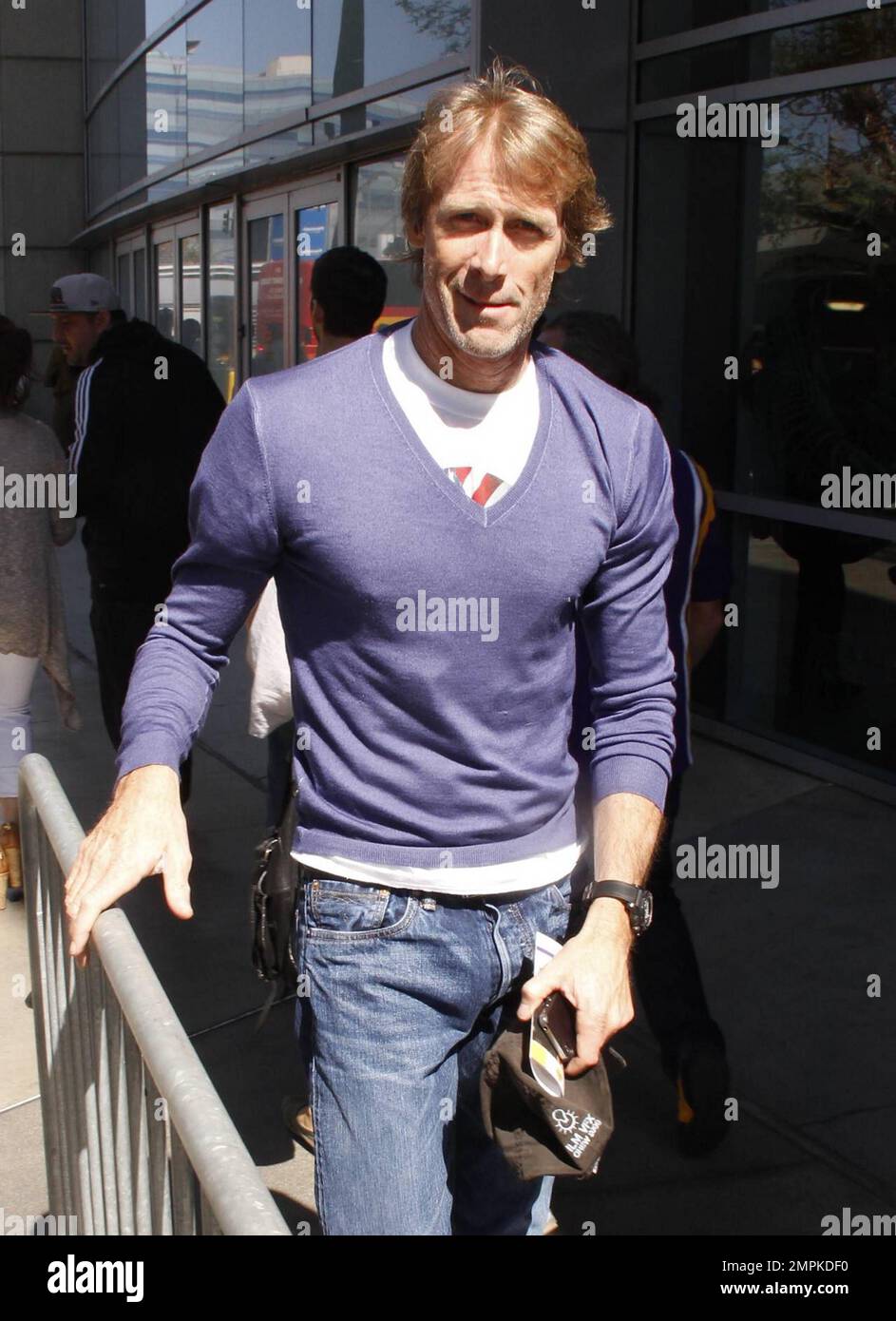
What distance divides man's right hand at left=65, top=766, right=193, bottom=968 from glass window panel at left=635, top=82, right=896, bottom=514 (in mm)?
4554

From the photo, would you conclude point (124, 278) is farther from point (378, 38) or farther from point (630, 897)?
point (630, 897)

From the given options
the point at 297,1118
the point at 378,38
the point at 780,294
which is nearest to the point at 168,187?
the point at 378,38

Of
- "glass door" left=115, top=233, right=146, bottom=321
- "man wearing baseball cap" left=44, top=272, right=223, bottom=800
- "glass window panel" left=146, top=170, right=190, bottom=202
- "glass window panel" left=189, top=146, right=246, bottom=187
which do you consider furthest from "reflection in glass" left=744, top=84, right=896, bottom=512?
"glass door" left=115, top=233, right=146, bottom=321

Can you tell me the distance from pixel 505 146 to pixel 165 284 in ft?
46.5

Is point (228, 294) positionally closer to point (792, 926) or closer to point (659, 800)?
point (792, 926)

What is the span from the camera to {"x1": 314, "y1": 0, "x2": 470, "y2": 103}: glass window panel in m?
7.49

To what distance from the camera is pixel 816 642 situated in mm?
6297

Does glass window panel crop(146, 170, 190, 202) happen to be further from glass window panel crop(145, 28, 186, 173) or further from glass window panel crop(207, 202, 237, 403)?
glass window panel crop(207, 202, 237, 403)

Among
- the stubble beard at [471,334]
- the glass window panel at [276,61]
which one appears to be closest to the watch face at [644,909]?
the stubble beard at [471,334]

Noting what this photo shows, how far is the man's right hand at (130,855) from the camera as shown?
1685 mm

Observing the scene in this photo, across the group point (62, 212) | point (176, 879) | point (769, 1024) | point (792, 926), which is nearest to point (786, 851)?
point (792, 926)

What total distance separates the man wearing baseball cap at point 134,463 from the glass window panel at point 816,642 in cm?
252

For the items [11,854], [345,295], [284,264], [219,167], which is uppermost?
[219,167]

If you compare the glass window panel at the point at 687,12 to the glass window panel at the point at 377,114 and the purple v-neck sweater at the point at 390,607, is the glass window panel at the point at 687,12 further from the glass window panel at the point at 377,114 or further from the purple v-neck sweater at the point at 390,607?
the purple v-neck sweater at the point at 390,607
